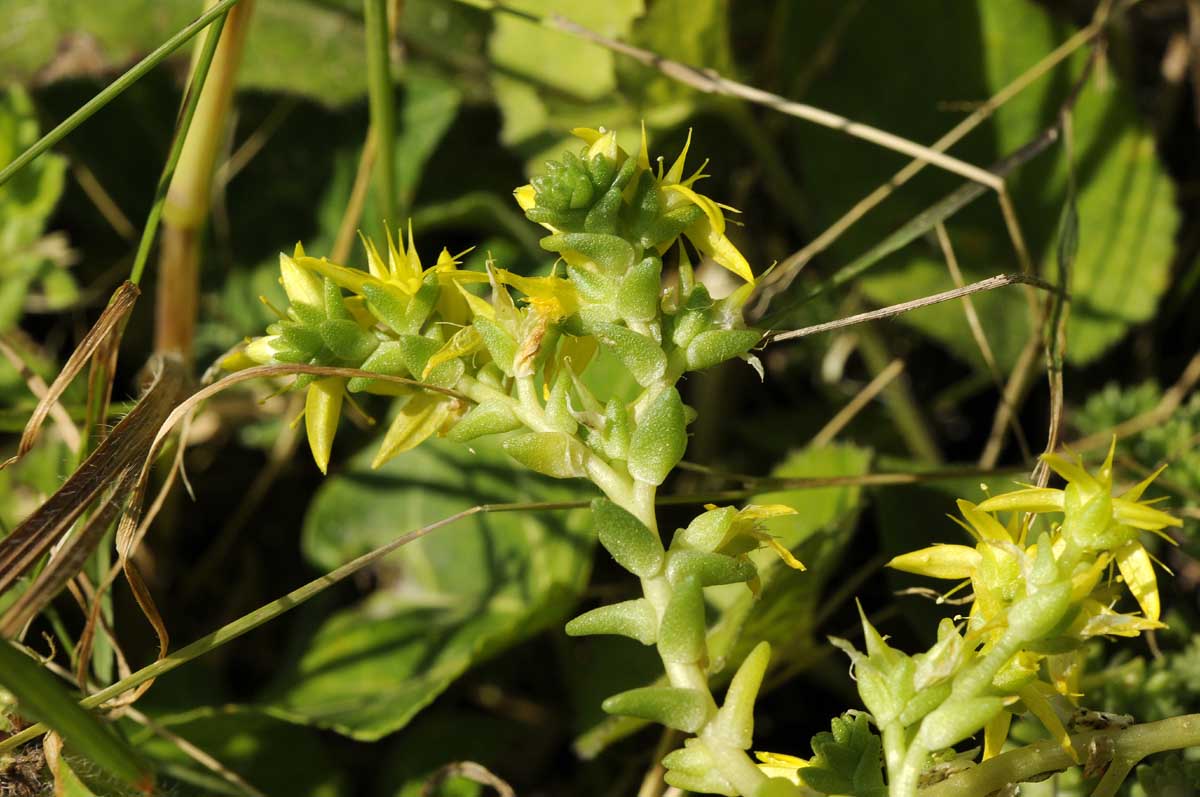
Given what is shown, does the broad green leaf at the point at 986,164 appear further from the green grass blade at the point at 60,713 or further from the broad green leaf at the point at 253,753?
the green grass blade at the point at 60,713

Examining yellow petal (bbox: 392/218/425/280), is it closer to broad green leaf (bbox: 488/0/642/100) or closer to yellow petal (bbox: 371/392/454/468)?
yellow petal (bbox: 371/392/454/468)

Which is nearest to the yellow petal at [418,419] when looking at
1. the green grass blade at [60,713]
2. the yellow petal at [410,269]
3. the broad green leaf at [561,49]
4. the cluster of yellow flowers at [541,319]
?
the cluster of yellow flowers at [541,319]

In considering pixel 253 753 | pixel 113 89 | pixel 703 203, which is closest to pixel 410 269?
pixel 703 203

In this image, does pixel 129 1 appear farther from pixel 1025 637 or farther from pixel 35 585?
pixel 1025 637

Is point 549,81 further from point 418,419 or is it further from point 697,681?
point 697,681

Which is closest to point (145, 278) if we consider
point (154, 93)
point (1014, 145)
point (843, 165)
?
point (154, 93)

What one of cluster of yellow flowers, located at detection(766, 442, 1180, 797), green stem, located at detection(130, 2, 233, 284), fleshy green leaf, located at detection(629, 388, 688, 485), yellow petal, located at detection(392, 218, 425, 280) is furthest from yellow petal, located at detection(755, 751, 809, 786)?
green stem, located at detection(130, 2, 233, 284)
